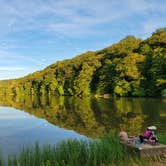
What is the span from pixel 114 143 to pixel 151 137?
3.67 feet

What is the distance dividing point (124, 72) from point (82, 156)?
51242mm

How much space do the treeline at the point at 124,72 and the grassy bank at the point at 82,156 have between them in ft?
136

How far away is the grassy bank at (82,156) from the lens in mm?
8547

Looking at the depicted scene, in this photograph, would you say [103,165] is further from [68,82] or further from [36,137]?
[68,82]

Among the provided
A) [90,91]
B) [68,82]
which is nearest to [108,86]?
[90,91]

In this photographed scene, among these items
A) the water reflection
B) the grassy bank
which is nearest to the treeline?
the water reflection

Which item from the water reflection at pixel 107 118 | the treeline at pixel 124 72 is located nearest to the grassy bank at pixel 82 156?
the water reflection at pixel 107 118

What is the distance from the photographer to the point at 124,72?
5978 cm

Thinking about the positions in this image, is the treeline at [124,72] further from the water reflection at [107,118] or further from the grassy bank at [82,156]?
the grassy bank at [82,156]

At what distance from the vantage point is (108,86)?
225 ft

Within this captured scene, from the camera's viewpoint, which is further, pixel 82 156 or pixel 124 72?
pixel 124 72

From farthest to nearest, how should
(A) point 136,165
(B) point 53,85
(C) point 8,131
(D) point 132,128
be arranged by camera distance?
(B) point 53,85, (C) point 8,131, (D) point 132,128, (A) point 136,165

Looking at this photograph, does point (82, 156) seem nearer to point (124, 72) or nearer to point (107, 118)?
point (107, 118)

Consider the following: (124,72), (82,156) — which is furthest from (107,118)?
(124,72)
